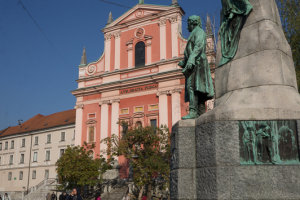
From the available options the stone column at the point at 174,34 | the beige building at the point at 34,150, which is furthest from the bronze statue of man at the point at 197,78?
the beige building at the point at 34,150

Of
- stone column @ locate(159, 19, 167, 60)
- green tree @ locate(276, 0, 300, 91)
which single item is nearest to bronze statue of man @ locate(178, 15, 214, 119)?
green tree @ locate(276, 0, 300, 91)

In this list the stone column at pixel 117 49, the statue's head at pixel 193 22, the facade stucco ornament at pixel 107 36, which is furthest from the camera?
the facade stucco ornament at pixel 107 36

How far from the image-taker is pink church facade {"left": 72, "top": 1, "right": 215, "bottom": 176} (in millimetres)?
26561

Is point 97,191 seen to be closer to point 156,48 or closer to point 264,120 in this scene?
point 156,48

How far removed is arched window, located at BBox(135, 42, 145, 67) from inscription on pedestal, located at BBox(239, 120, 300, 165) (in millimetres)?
24693

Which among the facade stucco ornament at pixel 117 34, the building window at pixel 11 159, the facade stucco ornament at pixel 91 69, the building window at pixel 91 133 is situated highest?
the facade stucco ornament at pixel 117 34

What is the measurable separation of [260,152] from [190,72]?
187 cm

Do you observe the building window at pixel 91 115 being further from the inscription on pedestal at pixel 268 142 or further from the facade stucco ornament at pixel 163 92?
the inscription on pedestal at pixel 268 142

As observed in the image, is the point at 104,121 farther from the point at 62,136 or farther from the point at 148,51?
the point at 62,136

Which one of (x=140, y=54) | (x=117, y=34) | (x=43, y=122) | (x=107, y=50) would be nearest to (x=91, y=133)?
(x=107, y=50)

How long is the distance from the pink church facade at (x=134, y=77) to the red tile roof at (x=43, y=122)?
431 inches

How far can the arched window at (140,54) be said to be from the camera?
29.1 metres

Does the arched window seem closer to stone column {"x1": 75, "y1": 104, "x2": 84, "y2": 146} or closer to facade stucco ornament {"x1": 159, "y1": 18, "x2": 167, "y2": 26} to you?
facade stucco ornament {"x1": 159, "y1": 18, "x2": 167, "y2": 26}

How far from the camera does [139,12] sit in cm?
3048
